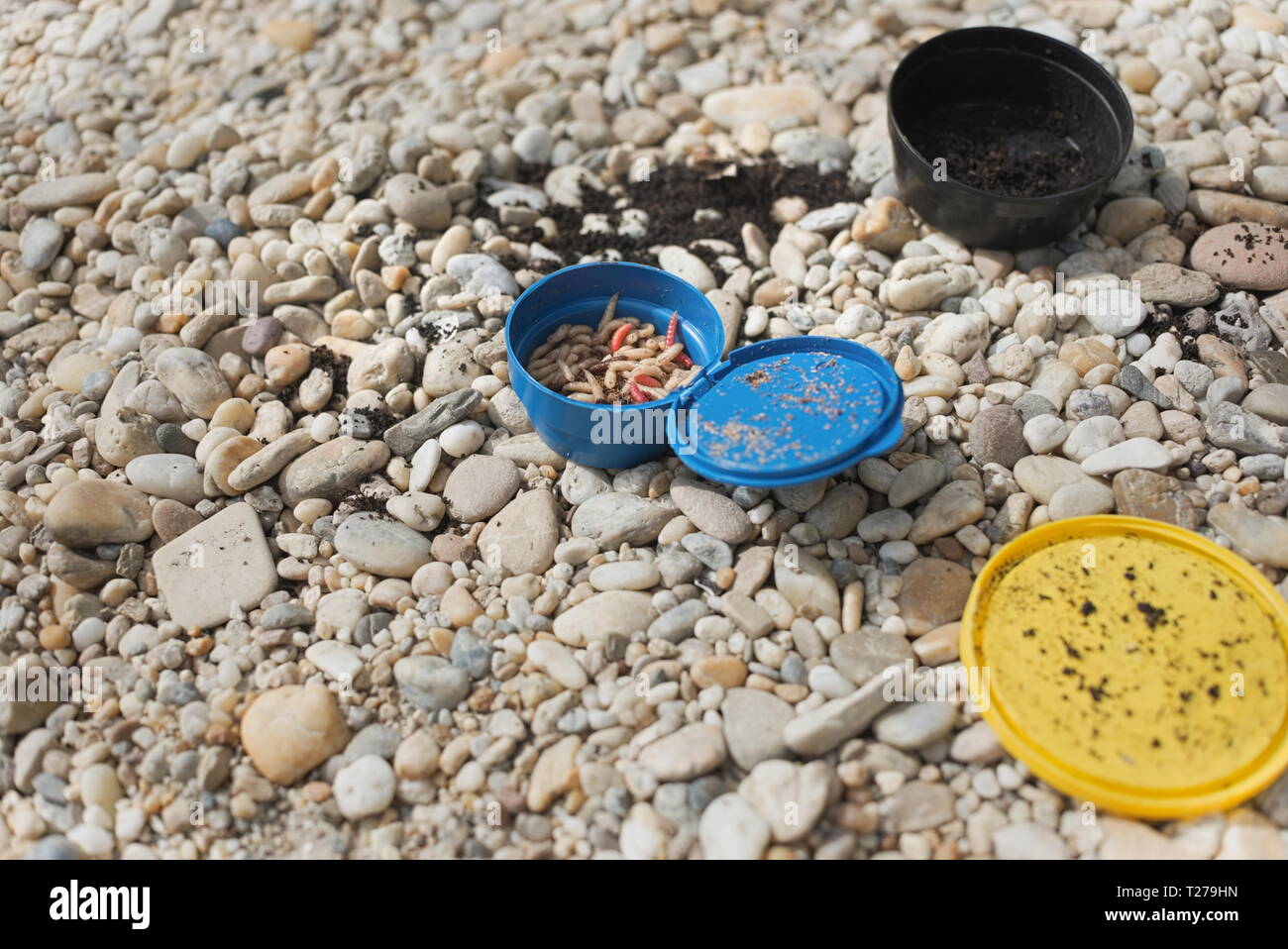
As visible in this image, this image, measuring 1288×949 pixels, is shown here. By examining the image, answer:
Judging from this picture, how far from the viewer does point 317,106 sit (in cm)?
472

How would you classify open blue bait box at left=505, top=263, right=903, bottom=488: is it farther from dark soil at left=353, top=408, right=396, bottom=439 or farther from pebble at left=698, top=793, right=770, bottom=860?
pebble at left=698, top=793, right=770, bottom=860

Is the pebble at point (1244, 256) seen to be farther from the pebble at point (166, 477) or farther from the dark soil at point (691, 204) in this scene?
the pebble at point (166, 477)

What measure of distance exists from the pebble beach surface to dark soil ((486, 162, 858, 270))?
24mm

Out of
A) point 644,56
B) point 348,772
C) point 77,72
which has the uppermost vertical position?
point 77,72

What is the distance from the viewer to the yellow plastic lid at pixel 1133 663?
2.58 meters

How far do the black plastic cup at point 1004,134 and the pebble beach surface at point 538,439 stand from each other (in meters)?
0.18

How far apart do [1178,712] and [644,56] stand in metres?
3.67

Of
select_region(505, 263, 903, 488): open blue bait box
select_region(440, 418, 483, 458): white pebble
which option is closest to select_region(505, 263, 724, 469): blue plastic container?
select_region(505, 263, 903, 488): open blue bait box

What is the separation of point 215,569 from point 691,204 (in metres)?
2.33

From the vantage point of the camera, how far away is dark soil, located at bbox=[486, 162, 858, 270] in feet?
13.6

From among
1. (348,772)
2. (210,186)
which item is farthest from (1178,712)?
(210,186)

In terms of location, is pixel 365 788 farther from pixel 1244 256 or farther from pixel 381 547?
pixel 1244 256

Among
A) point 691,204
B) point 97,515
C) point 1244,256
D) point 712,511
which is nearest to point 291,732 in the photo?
point 97,515

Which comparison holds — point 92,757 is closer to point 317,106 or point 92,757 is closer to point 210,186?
point 210,186
